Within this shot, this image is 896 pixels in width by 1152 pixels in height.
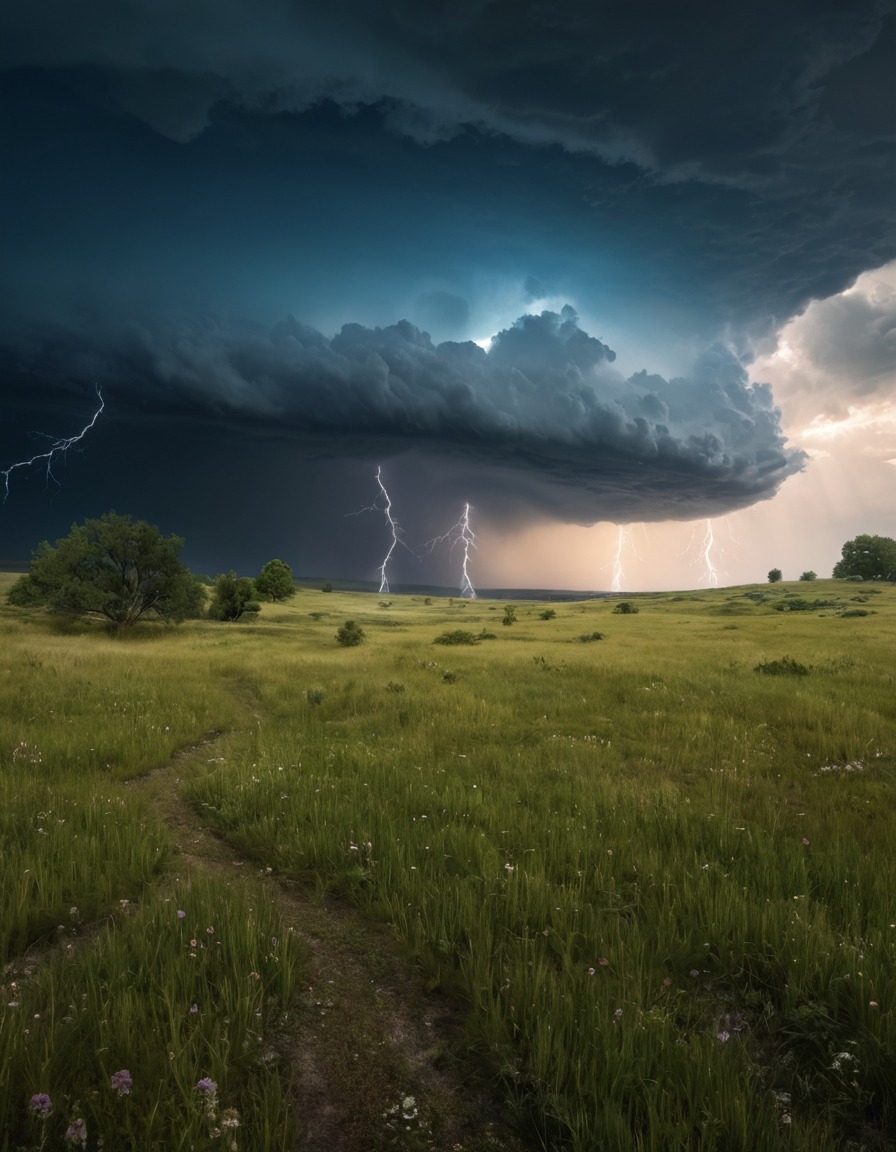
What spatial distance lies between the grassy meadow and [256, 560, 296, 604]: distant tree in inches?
2887

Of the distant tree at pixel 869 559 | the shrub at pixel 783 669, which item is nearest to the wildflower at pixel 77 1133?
the shrub at pixel 783 669

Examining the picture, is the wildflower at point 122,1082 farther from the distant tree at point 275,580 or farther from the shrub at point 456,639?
the distant tree at point 275,580

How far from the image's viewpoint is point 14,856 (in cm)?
516

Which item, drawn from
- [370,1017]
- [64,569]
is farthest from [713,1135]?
[64,569]

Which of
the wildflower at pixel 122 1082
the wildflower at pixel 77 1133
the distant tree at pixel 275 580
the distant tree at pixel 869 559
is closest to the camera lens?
the wildflower at pixel 77 1133

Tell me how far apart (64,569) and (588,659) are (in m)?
36.1

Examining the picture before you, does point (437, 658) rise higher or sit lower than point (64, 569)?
lower

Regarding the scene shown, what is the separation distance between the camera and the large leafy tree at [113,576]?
1459 inches

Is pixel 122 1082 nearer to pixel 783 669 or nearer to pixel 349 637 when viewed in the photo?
pixel 783 669

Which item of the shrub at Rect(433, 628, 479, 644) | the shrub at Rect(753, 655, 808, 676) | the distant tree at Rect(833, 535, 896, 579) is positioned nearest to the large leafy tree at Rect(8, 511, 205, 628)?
the shrub at Rect(433, 628, 479, 644)

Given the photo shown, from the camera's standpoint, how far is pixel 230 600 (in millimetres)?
53438

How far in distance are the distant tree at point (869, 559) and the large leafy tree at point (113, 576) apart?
13562 cm

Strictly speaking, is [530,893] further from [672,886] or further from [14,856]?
[14,856]

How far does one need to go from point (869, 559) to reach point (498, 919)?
483 feet
